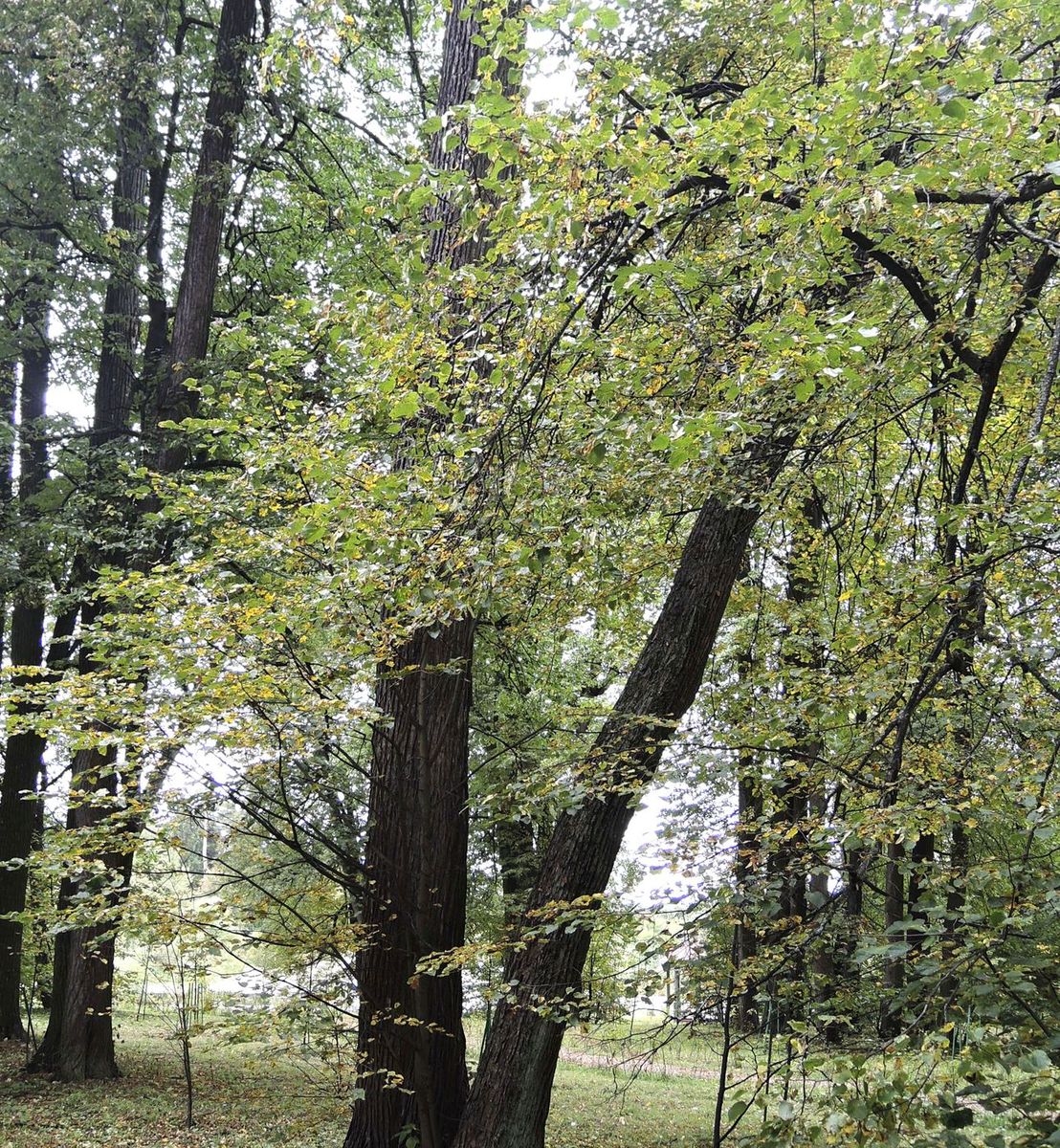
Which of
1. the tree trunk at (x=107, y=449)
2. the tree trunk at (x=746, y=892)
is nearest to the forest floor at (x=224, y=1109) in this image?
the tree trunk at (x=107, y=449)

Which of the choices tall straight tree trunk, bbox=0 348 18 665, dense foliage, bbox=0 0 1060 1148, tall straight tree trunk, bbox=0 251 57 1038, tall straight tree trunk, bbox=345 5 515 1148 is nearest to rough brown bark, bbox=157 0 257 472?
tall straight tree trunk, bbox=0 348 18 665

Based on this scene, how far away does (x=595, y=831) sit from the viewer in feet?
15.2

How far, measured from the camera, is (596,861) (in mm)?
4613

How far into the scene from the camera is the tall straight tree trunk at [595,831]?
4219 millimetres

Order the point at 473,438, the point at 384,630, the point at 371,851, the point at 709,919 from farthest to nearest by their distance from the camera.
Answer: the point at 371,851, the point at 384,630, the point at 473,438, the point at 709,919

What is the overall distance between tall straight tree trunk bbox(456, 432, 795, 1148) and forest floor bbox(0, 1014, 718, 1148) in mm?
1178

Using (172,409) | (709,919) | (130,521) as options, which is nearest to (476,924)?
(130,521)

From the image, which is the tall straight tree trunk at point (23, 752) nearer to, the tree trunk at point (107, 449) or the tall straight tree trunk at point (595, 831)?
the tree trunk at point (107, 449)

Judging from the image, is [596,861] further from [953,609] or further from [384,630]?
[953,609]

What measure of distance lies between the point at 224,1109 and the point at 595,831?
635 centimetres

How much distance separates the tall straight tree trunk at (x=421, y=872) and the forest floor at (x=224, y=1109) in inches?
41.3

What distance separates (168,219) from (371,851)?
9.51 meters

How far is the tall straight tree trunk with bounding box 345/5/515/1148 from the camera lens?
4691 mm

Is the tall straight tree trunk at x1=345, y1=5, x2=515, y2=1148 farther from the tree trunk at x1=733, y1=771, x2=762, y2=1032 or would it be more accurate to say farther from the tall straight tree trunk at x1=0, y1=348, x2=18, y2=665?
the tall straight tree trunk at x1=0, y1=348, x2=18, y2=665
